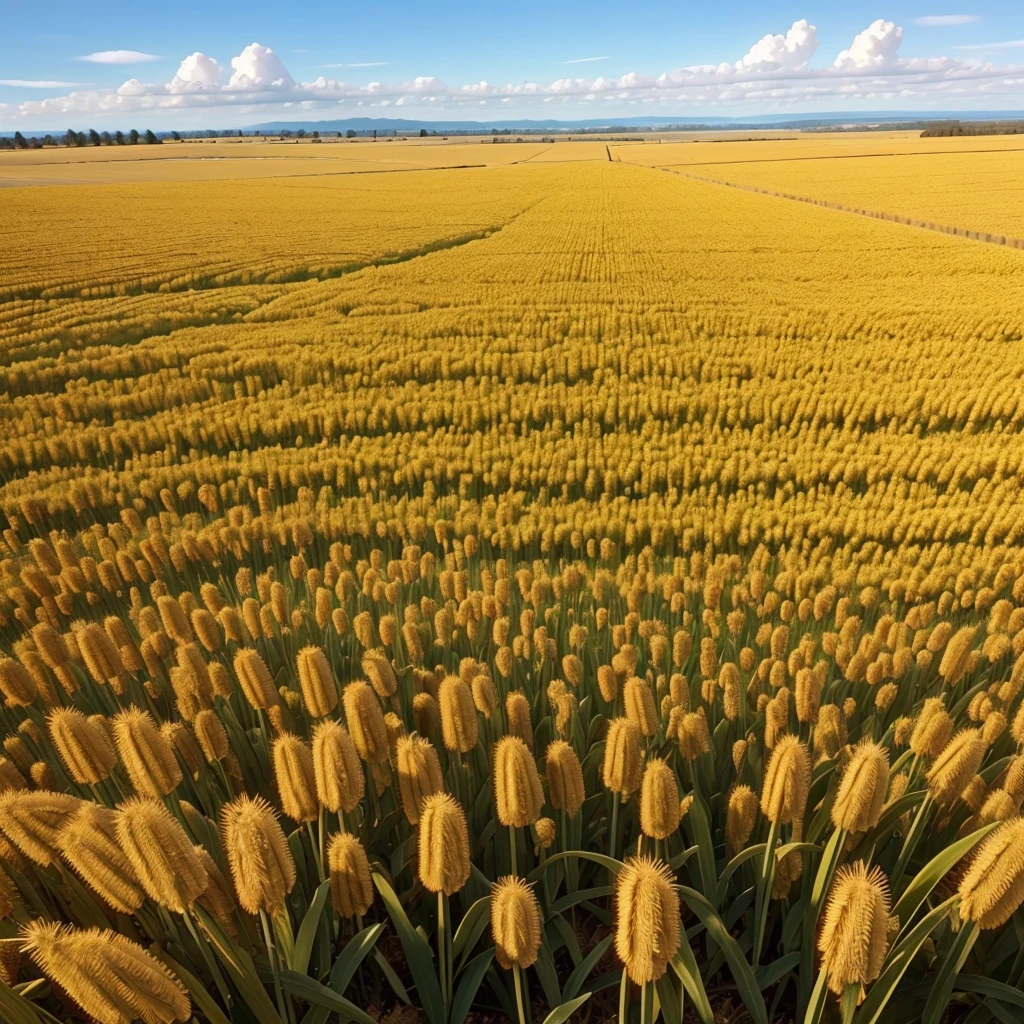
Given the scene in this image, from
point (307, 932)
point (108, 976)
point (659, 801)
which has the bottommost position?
point (307, 932)

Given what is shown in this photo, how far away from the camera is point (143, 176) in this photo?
8781cm

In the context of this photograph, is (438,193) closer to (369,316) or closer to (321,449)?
(369,316)

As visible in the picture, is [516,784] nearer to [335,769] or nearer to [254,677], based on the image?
[335,769]

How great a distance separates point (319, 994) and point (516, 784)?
2.61 ft

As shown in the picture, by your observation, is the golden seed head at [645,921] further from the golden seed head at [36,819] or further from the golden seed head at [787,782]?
the golden seed head at [36,819]

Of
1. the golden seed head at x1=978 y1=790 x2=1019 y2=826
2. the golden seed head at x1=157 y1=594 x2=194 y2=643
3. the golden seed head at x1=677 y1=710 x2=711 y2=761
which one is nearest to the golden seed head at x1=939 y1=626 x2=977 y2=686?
the golden seed head at x1=978 y1=790 x2=1019 y2=826

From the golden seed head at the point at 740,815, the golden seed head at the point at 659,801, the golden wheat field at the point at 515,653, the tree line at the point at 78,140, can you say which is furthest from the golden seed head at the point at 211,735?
the tree line at the point at 78,140

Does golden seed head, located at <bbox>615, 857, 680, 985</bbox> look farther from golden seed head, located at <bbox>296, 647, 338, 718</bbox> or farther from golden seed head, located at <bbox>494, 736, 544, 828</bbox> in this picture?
golden seed head, located at <bbox>296, 647, 338, 718</bbox>

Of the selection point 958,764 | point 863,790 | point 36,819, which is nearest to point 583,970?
point 863,790

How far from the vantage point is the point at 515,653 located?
153 inches

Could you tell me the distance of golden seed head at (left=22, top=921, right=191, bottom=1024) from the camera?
139 cm

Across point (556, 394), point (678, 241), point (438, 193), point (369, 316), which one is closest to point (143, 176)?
point (438, 193)

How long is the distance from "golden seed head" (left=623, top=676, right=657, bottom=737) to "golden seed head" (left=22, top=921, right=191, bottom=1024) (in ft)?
4.99

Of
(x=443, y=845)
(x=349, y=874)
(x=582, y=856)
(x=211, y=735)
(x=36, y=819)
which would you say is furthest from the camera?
(x=211, y=735)
